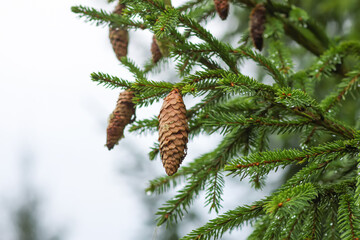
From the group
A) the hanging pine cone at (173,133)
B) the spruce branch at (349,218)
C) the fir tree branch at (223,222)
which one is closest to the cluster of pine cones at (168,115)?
the hanging pine cone at (173,133)

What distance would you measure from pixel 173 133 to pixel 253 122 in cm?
32

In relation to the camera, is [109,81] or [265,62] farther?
[265,62]

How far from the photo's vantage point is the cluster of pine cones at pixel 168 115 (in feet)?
3.44

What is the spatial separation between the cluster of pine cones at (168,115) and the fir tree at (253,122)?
1 cm

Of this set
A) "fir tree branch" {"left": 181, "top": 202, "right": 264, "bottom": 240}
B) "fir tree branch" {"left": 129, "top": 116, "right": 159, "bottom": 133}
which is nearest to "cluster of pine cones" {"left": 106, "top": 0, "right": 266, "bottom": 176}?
"fir tree branch" {"left": 129, "top": 116, "right": 159, "bottom": 133}

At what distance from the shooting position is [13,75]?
1369 cm

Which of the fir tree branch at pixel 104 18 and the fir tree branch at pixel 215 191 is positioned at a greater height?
the fir tree branch at pixel 104 18

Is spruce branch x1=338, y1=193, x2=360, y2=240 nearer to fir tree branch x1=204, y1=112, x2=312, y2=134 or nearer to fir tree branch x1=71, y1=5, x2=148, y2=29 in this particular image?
fir tree branch x1=204, y1=112, x2=312, y2=134

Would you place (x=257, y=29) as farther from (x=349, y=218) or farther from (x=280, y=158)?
(x=349, y=218)

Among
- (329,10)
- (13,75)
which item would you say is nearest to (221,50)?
(329,10)

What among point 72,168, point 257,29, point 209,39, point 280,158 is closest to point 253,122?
point 280,158

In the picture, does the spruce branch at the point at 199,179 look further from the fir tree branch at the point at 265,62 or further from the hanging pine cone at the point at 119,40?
the hanging pine cone at the point at 119,40

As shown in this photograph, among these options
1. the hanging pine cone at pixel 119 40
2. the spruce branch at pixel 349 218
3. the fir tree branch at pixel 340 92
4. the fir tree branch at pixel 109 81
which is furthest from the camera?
the hanging pine cone at pixel 119 40

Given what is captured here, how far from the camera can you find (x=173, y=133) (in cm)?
106
